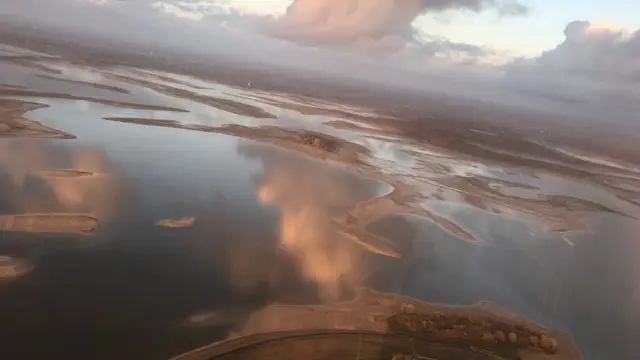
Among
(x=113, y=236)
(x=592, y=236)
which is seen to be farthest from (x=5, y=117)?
(x=592, y=236)

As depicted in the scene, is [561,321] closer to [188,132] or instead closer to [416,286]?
[416,286]

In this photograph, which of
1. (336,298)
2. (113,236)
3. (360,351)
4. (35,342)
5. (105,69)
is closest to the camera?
(35,342)

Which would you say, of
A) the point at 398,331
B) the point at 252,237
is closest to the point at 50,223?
the point at 252,237

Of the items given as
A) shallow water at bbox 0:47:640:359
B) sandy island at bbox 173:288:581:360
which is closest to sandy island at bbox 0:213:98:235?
shallow water at bbox 0:47:640:359

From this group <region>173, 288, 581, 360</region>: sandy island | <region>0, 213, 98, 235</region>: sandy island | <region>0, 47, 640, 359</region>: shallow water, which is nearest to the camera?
<region>173, 288, 581, 360</region>: sandy island

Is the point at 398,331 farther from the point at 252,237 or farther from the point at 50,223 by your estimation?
the point at 50,223

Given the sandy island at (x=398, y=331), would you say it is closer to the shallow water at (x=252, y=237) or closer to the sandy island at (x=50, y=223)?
the shallow water at (x=252, y=237)

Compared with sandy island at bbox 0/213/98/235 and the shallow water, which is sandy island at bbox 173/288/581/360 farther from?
sandy island at bbox 0/213/98/235

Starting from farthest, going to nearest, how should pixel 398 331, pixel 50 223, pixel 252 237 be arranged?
pixel 252 237
pixel 50 223
pixel 398 331
